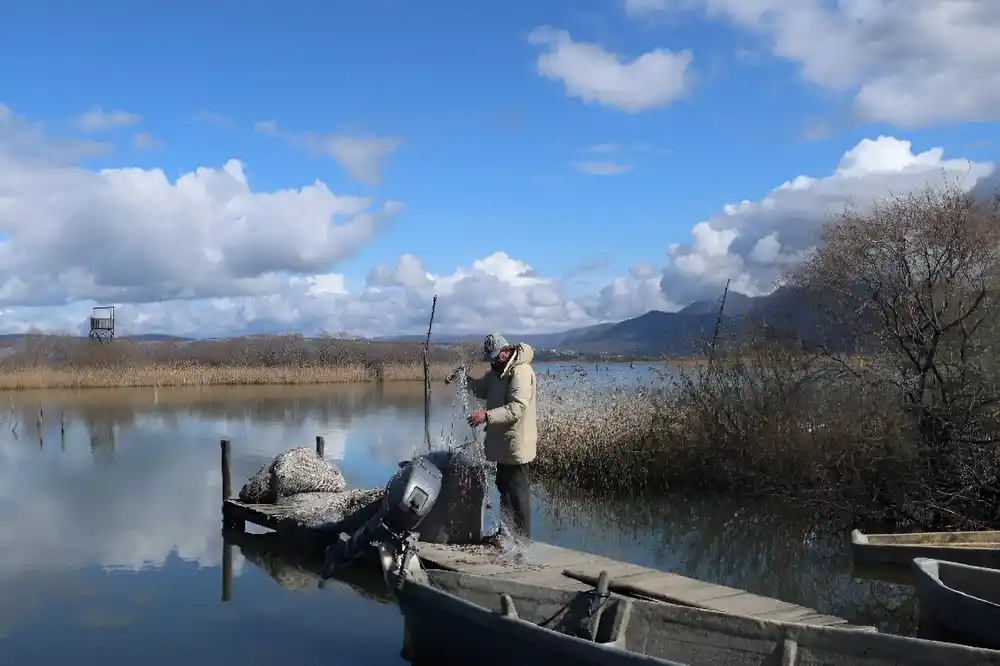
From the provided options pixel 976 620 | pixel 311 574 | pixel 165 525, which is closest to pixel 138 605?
pixel 311 574

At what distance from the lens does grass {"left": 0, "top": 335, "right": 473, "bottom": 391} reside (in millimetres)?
38281

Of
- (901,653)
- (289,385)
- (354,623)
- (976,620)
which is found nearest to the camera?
(901,653)

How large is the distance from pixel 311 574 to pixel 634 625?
5394mm

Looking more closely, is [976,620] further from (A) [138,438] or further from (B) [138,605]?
(A) [138,438]

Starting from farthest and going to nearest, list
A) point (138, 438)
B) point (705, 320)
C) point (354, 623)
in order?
point (138, 438)
point (705, 320)
point (354, 623)

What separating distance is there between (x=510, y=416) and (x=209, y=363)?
127ft

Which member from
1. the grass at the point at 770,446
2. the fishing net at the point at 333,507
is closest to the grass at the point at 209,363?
the grass at the point at 770,446

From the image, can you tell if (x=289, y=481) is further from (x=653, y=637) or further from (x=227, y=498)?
(x=653, y=637)

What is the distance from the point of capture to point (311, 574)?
415 inches

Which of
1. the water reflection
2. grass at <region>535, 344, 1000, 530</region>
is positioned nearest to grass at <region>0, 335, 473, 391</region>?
grass at <region>535, 344, 1000, 530</region>

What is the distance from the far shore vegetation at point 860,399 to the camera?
433 inches

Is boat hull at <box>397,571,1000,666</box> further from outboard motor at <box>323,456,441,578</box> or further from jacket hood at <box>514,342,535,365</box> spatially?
jacket hood at <box>514,342,535,365</box>

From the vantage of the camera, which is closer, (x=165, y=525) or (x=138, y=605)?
(x=138, y=605)

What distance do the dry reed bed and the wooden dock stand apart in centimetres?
2947
